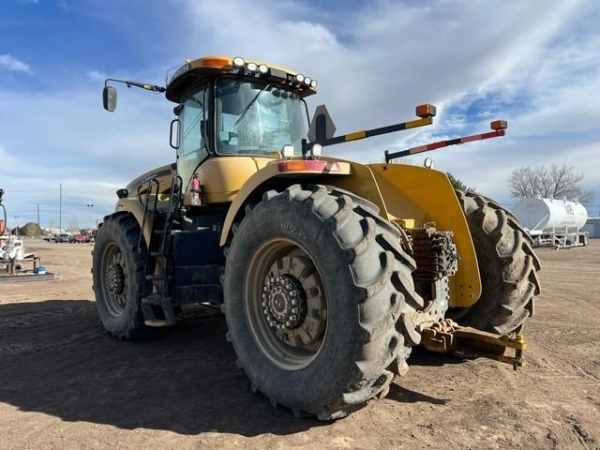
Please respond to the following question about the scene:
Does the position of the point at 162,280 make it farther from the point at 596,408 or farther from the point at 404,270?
the point at 596,408

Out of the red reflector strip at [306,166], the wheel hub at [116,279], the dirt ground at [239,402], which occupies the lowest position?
the dirt ground at [239,402]

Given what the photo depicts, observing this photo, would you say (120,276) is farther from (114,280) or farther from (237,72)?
(237,72)

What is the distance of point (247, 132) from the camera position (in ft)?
16.8

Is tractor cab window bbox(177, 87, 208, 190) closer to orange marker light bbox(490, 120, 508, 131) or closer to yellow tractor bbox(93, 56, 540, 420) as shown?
yellow tractor bbox(93, 56, 540, 420)

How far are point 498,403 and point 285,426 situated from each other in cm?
157

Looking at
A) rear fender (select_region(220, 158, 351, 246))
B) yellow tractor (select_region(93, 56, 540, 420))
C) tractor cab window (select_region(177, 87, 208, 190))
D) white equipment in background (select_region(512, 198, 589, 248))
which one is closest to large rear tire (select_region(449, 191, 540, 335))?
yellow tractor (select_region(93, 56, 540, 420))

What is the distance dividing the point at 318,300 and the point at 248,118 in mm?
2404

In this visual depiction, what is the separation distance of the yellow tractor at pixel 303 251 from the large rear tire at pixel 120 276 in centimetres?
2

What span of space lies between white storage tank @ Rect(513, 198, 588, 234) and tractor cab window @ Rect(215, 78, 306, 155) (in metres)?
26.9

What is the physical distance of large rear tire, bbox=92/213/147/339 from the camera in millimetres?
5702

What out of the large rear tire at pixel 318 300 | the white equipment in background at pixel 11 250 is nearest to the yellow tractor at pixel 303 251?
the large rear tire at pixel 318 300

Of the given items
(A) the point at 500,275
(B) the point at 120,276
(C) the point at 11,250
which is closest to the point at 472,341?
(A) the point at 500,275

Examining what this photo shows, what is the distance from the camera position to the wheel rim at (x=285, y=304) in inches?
140

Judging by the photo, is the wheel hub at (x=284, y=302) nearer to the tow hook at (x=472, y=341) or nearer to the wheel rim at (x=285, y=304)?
the wheel rim at (x=285, y=304)
